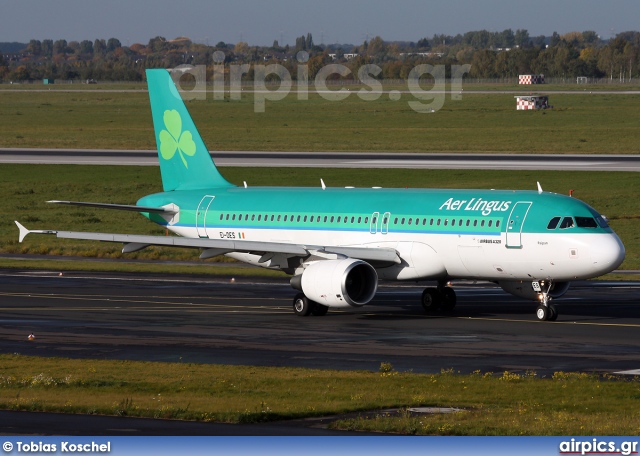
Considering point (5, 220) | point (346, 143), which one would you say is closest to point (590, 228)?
point (5, 220)

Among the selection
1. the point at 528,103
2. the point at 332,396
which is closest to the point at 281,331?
the point at 332,396

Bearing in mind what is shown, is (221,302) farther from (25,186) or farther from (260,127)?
(260,127)

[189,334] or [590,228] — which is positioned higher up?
[590,228]

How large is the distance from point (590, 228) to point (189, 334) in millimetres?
13834

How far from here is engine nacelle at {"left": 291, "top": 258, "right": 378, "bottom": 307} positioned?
136 ft

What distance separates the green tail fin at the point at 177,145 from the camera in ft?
169

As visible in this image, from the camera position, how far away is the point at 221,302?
155 ft

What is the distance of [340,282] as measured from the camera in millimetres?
41188

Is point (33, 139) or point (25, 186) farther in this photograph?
point (33, 139)

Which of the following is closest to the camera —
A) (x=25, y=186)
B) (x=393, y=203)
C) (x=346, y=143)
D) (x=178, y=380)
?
(x=178, y=380)

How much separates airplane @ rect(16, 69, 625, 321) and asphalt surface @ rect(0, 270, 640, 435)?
1.45 meters

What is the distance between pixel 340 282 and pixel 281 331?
3177 mm

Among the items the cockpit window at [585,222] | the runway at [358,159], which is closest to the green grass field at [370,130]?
the runway at [358,159]

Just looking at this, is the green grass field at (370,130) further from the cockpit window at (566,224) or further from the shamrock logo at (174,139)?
the cockpit window at (566,224)
